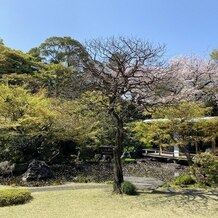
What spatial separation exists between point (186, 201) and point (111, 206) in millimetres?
2225

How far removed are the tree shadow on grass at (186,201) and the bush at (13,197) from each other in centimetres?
340

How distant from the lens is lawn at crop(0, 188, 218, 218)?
7.16m

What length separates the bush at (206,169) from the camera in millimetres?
11593

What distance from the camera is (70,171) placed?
14.8 meters

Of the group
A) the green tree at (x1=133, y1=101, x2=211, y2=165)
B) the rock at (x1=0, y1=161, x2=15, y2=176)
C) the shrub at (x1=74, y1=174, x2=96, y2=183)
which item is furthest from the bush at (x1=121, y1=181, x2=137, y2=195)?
the rock at (x1=0, y1=161, x2=15, y2=176)

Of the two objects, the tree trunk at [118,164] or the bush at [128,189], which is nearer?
the bush at [128,189]

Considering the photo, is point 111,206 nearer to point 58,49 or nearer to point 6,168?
point 6,168

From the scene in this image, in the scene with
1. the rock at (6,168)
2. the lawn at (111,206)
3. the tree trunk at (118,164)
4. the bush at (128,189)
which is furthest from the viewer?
the rock at (6,168)

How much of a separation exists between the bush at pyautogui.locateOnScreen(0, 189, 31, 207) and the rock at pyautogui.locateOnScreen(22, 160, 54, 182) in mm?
3638

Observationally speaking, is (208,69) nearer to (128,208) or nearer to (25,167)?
(25,167)

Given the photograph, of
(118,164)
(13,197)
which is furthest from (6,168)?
(118,164)

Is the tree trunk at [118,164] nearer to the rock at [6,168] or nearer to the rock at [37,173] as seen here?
the rock at [37,173]

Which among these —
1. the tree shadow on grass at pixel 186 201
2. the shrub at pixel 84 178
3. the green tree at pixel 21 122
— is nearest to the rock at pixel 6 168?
the green tree at pixel 21 122

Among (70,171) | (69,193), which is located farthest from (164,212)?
(70,171)
